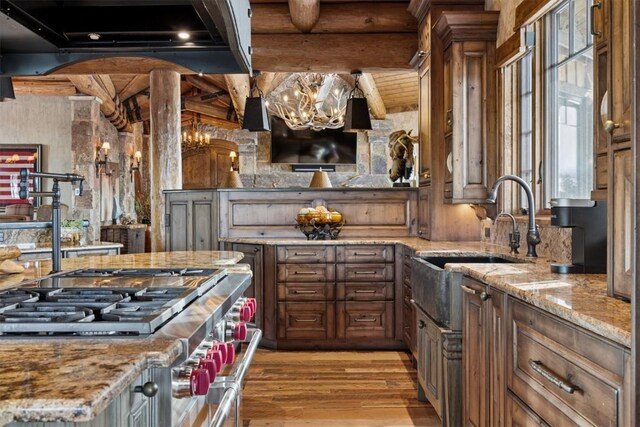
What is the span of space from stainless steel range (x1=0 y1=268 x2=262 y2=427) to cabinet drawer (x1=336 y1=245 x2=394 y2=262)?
8.66 feet

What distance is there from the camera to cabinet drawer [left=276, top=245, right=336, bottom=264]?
4863 millimetres

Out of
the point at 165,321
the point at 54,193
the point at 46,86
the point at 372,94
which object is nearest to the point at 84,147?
the point at 46,86

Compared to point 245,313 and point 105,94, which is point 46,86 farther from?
point 245,313

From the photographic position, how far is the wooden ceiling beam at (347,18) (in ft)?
18.8

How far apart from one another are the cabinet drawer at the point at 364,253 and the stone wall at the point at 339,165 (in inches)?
239

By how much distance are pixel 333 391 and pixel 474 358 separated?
1.51 meters

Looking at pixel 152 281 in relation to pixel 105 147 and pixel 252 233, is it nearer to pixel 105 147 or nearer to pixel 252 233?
pixel 252 233

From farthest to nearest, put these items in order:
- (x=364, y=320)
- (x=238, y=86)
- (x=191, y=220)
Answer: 1. (x=238, y=86)
2. (x=191, y=220)
3. (x=364, y=320)

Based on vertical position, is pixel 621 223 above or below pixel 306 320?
above

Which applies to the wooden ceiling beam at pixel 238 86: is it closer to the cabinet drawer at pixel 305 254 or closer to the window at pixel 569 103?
the cabinet drawer at pixel 305 254

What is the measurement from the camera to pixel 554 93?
3.43m

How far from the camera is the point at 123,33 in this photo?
2066 mm

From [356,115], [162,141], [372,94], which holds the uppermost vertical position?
[372,94]

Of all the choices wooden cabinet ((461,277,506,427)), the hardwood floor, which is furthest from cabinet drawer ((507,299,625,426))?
the hardwood floor
